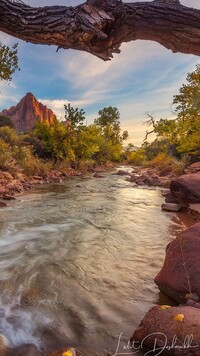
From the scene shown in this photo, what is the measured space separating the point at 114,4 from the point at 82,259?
4368 millimetres

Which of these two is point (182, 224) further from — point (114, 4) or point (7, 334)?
point (114, 4)

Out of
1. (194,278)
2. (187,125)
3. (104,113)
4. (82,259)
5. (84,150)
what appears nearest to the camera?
(194,278)

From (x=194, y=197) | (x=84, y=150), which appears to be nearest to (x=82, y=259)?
(x=194, y=197)

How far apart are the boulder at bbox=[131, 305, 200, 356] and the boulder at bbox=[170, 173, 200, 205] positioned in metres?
7.54

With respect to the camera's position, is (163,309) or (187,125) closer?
(163,309)

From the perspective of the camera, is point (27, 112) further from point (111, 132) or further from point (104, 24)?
point (104, 24)

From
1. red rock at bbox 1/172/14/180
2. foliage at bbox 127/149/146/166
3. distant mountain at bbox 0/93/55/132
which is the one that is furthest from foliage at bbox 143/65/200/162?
distant mountain at bbox 0/93/55/132

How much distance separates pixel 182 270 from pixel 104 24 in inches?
121

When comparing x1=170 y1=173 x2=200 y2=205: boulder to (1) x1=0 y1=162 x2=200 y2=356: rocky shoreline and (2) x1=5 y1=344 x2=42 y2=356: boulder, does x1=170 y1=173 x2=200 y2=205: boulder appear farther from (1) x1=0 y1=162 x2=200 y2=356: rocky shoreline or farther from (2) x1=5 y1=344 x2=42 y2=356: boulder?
(2) x1=5 y1=344 x2=42 y2=356: boulder

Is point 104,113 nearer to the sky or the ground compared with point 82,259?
nearer to the sky

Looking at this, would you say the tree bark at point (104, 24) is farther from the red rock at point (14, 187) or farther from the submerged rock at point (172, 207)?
the red rock at point (14, 187)

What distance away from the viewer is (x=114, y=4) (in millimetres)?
2111

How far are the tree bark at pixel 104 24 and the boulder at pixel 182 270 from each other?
262 centimetres

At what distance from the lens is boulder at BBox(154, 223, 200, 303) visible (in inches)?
133
